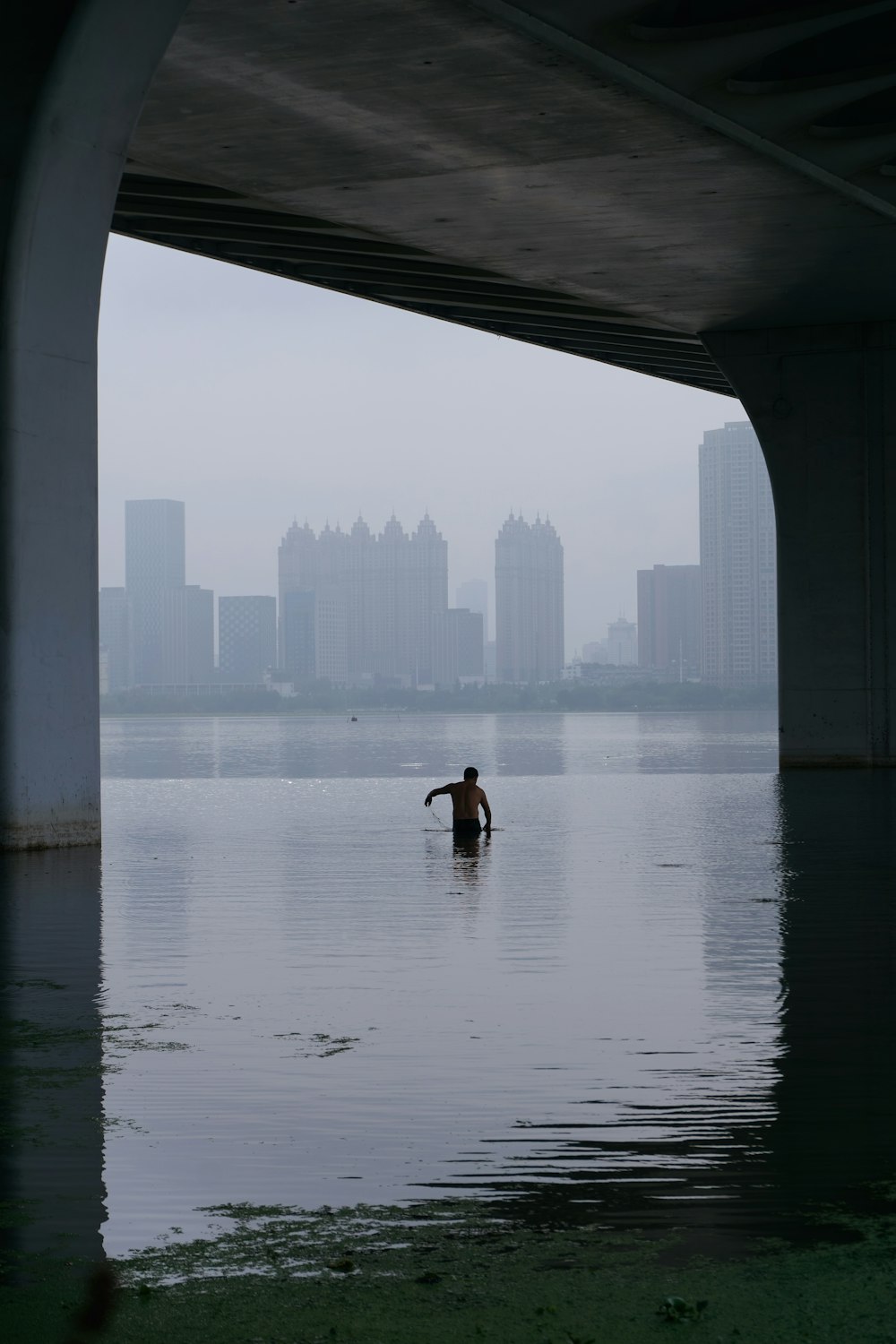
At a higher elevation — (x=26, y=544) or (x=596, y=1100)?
(x=26, y=544)

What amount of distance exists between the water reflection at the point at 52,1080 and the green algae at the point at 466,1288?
0.37m

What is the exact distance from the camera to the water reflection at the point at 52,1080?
487cm

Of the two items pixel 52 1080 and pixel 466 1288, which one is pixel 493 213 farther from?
pixel 466 1288

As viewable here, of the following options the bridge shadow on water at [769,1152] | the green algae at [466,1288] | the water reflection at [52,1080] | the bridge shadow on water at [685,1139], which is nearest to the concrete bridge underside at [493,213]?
the water reflection at [52,1080]

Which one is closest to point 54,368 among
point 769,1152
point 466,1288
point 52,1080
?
point 52,1080

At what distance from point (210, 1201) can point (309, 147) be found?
20.5 metres

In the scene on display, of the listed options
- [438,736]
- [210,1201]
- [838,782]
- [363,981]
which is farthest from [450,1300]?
[438,736]

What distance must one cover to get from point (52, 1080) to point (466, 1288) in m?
2.87

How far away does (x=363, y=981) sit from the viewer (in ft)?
29.7

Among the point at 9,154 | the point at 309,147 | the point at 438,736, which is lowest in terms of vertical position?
the point at 438,736

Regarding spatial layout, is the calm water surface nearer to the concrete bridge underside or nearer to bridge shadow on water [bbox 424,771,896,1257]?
bridge shadow on water [bbox 424,771,896,1257]

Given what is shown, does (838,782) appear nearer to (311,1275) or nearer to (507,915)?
(507,915)

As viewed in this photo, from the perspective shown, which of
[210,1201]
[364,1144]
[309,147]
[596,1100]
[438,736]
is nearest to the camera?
[210,1201]

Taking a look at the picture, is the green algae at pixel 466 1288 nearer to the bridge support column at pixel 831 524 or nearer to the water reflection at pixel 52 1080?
the water reflection at pixel 52 1080
